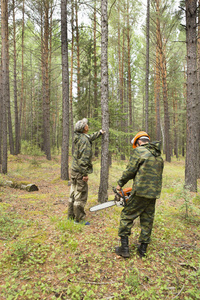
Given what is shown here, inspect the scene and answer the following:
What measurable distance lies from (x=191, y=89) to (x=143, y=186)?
18.4 ft

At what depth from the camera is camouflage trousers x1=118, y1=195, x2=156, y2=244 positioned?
2.91 meters

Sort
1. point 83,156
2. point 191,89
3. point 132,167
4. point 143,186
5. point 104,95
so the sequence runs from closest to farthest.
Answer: point 143,186, point 132,167, point 83,156, point 104,95, point 191,89

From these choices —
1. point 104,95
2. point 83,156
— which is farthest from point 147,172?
point 104,95

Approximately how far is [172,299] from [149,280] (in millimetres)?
383

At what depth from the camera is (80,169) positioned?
3.90 meters

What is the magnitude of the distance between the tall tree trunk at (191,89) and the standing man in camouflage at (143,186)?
4621 mm

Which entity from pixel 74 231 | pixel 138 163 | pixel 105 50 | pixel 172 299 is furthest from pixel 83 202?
pixel 105 50

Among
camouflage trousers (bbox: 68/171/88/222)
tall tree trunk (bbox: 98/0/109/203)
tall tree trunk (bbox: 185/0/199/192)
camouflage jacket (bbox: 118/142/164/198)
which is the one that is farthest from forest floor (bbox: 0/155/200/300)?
tall tree trunk (bbox: 185/0/199/192)

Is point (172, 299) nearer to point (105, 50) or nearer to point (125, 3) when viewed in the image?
point (105, 50)

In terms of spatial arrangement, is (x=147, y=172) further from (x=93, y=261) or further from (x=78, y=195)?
(x=78, y=195)

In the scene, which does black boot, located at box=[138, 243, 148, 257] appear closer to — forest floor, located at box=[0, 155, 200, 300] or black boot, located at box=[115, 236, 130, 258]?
forest floor, located at box=[0, 155, 200, 300]

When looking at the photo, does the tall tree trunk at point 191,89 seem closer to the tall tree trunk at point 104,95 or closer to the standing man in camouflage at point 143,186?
the tall tree trunk at point 104,95

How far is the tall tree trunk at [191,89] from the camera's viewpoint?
6551 mm

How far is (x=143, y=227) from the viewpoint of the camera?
2998 mm
